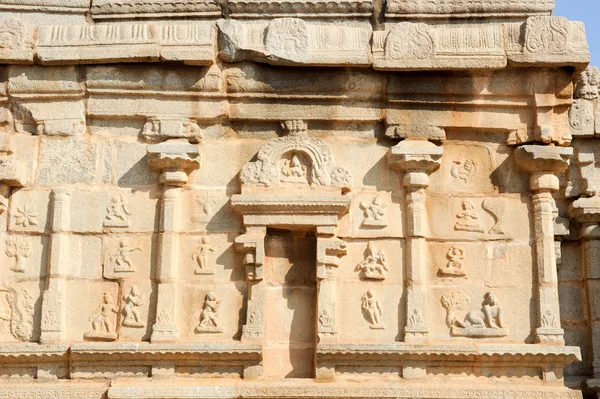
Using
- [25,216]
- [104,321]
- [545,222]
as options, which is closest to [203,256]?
[104,321]

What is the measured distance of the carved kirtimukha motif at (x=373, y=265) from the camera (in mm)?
8188

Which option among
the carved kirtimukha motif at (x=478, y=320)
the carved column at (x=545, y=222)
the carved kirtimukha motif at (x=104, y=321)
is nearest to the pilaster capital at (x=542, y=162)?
the carved column at (x=545, y=222)

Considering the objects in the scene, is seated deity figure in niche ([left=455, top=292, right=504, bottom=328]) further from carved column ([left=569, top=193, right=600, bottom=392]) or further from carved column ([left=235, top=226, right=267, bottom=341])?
carved column ([left=569, top=193, right=600, bottom=392])

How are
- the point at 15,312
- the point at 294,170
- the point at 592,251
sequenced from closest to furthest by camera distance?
A: the point at 15,312
the point at 294,170
the point at 592,251

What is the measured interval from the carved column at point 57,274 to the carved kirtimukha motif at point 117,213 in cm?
37

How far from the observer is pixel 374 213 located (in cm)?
835

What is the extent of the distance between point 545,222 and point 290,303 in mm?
2483

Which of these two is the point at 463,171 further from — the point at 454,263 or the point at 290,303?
the point at 290,303

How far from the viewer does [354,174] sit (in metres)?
8.48

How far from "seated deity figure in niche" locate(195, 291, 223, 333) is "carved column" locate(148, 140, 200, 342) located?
0.80ft

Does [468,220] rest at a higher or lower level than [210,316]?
higher

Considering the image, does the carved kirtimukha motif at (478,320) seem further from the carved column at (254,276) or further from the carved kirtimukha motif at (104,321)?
the carved kirtimukha motif at (104,321)

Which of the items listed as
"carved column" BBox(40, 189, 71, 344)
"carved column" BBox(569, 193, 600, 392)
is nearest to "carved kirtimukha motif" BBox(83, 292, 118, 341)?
"carved column" BBox(40, 189, 71, 344)

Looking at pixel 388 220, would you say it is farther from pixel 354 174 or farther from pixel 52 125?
Result: pixel 52 125
